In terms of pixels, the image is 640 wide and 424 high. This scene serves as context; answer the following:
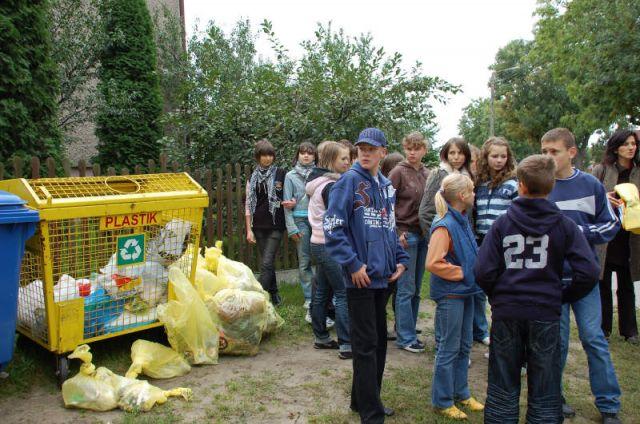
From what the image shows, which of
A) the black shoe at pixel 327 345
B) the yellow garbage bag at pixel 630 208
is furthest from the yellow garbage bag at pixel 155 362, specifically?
the yellow garbage bag at pixel 630 208

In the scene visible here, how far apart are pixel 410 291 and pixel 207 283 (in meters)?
1.84

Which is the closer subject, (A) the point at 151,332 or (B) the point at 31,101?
(A) the point at 151,332

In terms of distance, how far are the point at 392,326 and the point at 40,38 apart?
5932 mm

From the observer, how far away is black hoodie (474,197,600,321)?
271 centimetres

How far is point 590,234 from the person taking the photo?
332cm

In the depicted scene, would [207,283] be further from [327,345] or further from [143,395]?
[143,395]

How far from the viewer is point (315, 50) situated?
363 inches

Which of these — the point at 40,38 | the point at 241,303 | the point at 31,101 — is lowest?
the point at 241,303

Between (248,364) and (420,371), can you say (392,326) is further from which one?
(248,364)

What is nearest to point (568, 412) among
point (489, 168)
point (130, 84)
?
point (489, 168)

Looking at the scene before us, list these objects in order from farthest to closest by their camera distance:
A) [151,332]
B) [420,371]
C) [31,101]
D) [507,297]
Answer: [31,101], [151,332], [420,371], [507,297]

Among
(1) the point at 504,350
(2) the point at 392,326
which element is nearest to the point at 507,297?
(1) the point at 504,350

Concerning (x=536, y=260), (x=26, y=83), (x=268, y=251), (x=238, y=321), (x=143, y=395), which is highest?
(x=26, y=83)

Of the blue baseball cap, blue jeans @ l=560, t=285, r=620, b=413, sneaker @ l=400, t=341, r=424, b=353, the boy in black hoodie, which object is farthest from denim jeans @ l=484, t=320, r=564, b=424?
sneaker @ l=400, t=341, r=424, b=353
